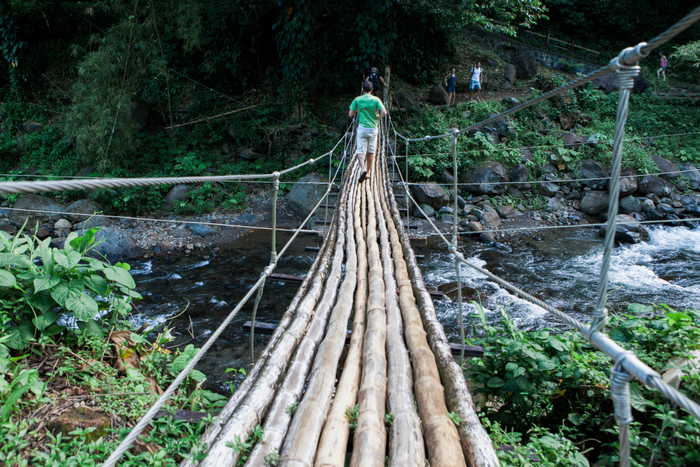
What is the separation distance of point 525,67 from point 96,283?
13.2 meters

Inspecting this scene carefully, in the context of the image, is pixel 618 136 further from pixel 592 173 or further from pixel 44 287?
pixel 592 173

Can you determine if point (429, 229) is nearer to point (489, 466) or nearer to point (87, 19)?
point (489, 466)

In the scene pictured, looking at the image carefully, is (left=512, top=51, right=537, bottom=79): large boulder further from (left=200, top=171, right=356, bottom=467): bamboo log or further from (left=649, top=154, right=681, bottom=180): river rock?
(left=200, top=171, right=356, bottom=467): bamboo log

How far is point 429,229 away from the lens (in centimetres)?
698

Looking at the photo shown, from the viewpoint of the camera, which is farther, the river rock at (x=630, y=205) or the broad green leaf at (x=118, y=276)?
the river rock at (x=630, y=205)

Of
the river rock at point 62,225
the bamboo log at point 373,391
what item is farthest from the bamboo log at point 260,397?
the river rock at point 62,225

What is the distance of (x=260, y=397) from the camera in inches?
48.0

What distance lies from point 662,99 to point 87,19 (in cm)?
1552

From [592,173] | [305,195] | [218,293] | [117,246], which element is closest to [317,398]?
[218,293]

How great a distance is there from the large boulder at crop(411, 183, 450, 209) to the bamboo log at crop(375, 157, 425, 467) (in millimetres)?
5713

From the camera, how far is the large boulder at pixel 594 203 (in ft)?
25.6

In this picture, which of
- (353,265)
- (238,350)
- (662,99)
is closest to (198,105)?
(238,350)

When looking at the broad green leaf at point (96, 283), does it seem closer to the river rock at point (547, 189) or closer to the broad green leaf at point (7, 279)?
the broad green leaf at point (7, 279)

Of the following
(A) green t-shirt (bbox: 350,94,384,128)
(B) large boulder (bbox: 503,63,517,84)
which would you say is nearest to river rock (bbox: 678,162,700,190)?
(B) large boulder (bbox: 503,63,517,84)
